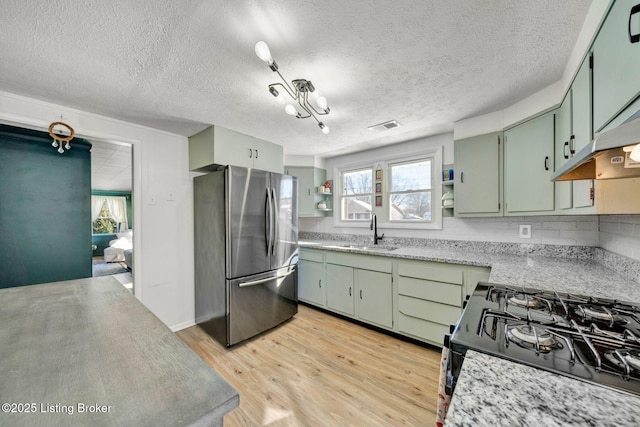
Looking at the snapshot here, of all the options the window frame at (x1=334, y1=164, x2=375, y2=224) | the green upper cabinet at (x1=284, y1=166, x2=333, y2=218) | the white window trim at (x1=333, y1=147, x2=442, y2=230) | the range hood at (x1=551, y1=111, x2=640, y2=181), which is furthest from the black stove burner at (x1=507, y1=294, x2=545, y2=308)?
the green upper cabinet at (x1=284, y1=166, x2=333, y2=218)

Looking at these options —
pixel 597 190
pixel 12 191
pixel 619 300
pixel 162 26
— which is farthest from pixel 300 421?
pixel 12 191

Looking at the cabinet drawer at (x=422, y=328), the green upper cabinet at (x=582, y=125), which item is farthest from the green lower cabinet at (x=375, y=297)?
the green upper cabinet at (x=582, y=125)

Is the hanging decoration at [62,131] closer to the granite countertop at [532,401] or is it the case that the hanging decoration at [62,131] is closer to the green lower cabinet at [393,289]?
the green lower cabinet at [393,289]

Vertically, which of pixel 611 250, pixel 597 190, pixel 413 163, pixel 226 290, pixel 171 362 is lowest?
pixel 226 290

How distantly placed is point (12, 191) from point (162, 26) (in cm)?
280

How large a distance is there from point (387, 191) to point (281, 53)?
2303 millimetres

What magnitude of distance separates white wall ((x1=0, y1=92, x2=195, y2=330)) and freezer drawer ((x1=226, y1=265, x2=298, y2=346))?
866 mm

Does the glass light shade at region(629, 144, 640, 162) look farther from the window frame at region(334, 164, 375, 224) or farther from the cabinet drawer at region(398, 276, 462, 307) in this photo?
the window frame at region(334, 164, 375, 224)

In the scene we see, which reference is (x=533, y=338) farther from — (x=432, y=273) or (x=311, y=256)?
(x=311, y=256)

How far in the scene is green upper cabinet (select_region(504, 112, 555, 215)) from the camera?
185 cm

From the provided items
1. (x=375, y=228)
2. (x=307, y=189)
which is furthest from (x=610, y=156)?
(x=307, y=189)

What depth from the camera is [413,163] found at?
311cm

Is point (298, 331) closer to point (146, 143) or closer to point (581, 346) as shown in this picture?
point (581, 346)

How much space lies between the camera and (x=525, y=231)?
2.26 m
